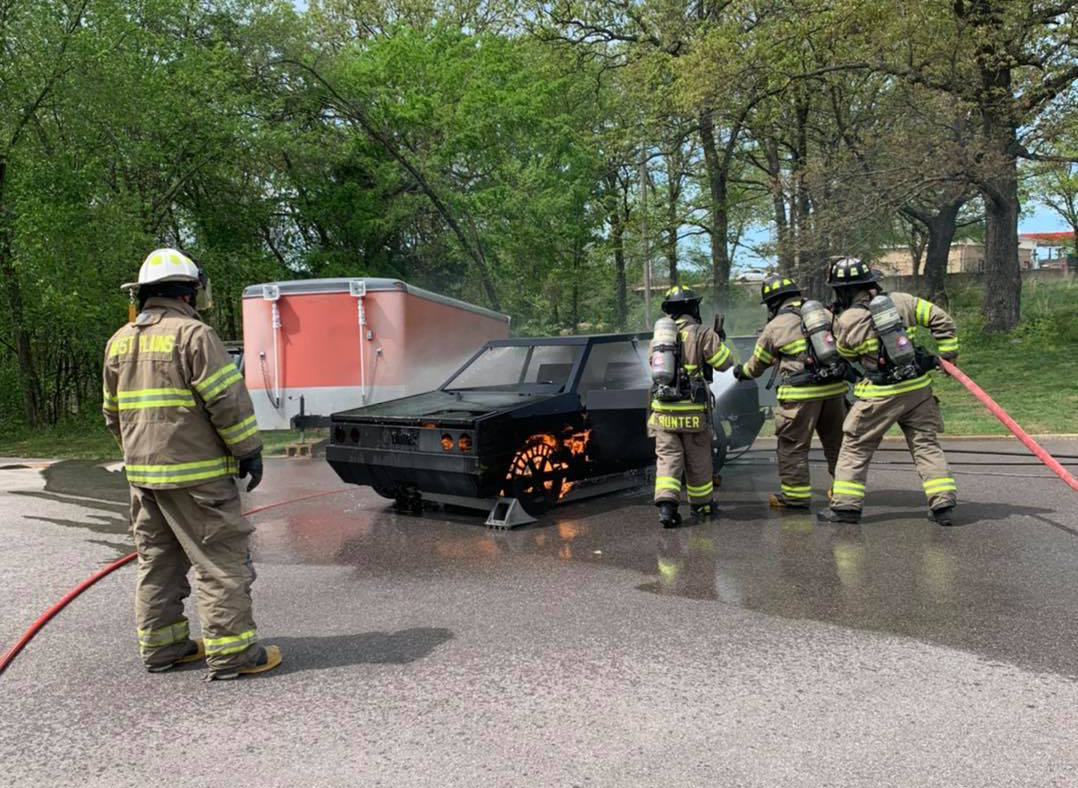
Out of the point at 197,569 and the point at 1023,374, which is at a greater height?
the point at 1023,374

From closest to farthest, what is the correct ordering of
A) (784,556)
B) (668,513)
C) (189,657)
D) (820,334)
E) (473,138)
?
(189,657) → (784,556) → (668,513) → (820,334) → (473,138)

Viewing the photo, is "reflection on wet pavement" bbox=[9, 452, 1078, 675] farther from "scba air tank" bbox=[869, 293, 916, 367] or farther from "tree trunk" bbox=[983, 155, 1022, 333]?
"tree trunk" bbox=[983, 155, 1022, 333]

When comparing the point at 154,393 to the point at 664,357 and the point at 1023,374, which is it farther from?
the point at 1023,374

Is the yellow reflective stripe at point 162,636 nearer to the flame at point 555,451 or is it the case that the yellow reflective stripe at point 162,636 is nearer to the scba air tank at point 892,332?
the flame at point 555,451

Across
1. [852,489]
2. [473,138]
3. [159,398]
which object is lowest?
[852,489]

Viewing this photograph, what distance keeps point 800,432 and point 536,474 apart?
2.09m

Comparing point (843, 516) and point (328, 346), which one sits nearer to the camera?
point (843, 516)

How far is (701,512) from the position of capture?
22.0ft

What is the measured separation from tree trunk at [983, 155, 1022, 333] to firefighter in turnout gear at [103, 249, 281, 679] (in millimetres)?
19322

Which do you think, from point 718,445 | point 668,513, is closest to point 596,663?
point 668,513

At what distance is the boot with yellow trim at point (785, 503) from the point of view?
22.7 ft

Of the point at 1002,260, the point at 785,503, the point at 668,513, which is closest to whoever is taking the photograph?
the point at 668,513

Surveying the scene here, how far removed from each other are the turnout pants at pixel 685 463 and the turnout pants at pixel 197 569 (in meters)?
3.40

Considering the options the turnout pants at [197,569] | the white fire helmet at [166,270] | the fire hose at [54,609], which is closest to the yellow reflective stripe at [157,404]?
the turnout pants at [197,569]
